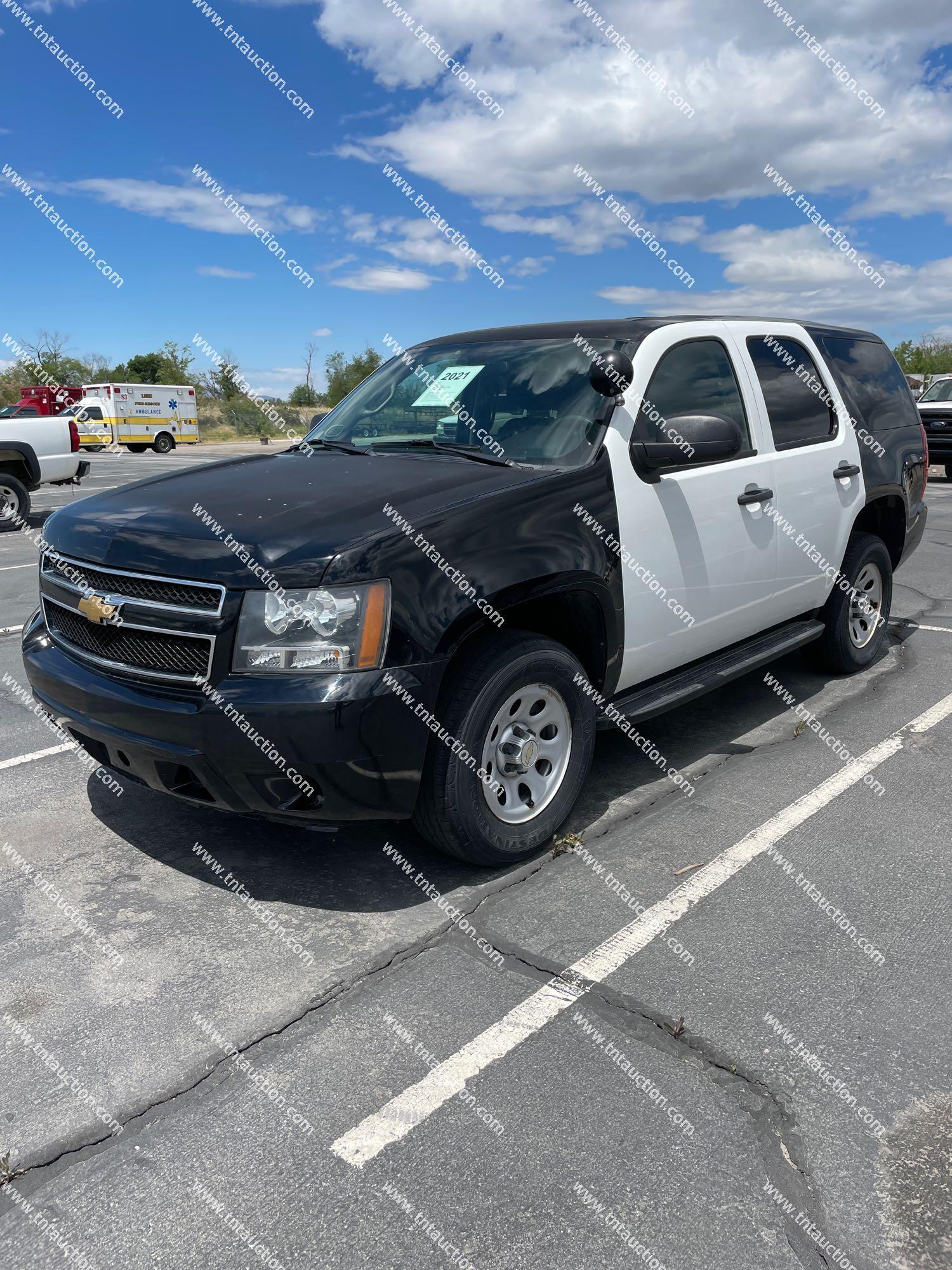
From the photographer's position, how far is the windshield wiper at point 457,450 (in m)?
3.86

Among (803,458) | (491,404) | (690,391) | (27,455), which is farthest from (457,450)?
(27,455)

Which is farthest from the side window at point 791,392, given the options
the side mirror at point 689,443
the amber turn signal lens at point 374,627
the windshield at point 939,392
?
the windshield at point 939,392

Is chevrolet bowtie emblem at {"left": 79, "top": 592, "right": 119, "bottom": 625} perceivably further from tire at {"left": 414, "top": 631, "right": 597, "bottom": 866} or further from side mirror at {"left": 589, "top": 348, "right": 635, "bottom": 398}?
side mirror at {"left": 589, "top": 348, "right": 635, "bottom": 398}

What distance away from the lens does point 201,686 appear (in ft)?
10.1

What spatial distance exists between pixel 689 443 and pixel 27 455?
469 inches

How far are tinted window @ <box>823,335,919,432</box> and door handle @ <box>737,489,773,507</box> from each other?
1285 millimetres

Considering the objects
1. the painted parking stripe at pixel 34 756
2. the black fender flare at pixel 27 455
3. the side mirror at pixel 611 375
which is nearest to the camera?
the side mirror at pixel 611 375

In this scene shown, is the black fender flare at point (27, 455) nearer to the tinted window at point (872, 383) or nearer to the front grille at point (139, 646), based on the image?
the front grille at point (139, 646)

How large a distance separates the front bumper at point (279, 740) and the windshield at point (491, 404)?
127 cm

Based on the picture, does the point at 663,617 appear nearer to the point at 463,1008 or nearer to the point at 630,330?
the point at 630,330

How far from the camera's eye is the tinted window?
555 centimetres

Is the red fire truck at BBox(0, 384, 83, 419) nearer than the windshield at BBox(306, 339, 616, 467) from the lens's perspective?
No

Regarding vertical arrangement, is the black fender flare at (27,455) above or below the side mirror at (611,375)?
below

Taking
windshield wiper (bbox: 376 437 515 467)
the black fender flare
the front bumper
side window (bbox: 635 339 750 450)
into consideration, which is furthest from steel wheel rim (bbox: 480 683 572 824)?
the black fender flare
